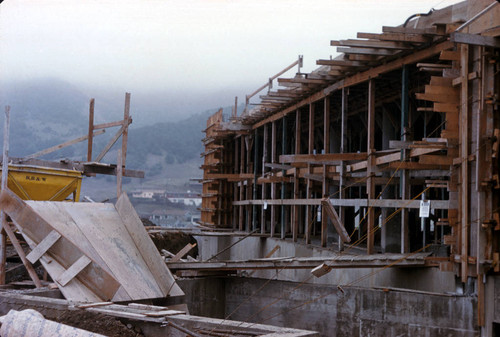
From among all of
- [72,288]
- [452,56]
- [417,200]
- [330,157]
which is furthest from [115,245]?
[452,56]

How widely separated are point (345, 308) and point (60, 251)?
20.3 feet

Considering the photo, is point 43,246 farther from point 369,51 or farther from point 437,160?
point 369,51

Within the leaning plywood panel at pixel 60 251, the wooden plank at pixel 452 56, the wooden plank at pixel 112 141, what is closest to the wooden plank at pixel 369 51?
the wooden plank at pixel 452 56

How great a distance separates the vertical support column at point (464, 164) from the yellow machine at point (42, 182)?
35.3 ft

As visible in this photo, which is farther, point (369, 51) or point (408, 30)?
point (369, 51)

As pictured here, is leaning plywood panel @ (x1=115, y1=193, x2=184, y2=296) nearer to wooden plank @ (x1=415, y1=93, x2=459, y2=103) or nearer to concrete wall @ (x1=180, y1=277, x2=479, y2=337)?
concrete wall @ (x1=180, y1=277, x2=479, y2=337)

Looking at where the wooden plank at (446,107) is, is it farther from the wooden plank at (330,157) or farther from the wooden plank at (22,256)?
the wooden plank at (22,256)

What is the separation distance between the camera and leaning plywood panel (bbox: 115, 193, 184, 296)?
48.5 feet

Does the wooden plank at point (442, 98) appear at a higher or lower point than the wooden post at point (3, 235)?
higher

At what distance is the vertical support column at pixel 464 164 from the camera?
12.9 metres

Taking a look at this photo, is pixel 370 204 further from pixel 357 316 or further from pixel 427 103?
pixel 427 103

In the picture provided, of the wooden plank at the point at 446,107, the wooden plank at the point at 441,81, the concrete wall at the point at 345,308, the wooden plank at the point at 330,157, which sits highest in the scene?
the wooden plank at the point at 441,81

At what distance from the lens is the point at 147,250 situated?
15492 millimetres

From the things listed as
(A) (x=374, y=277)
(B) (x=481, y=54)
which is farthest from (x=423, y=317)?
(B) (x=481, y=54)
